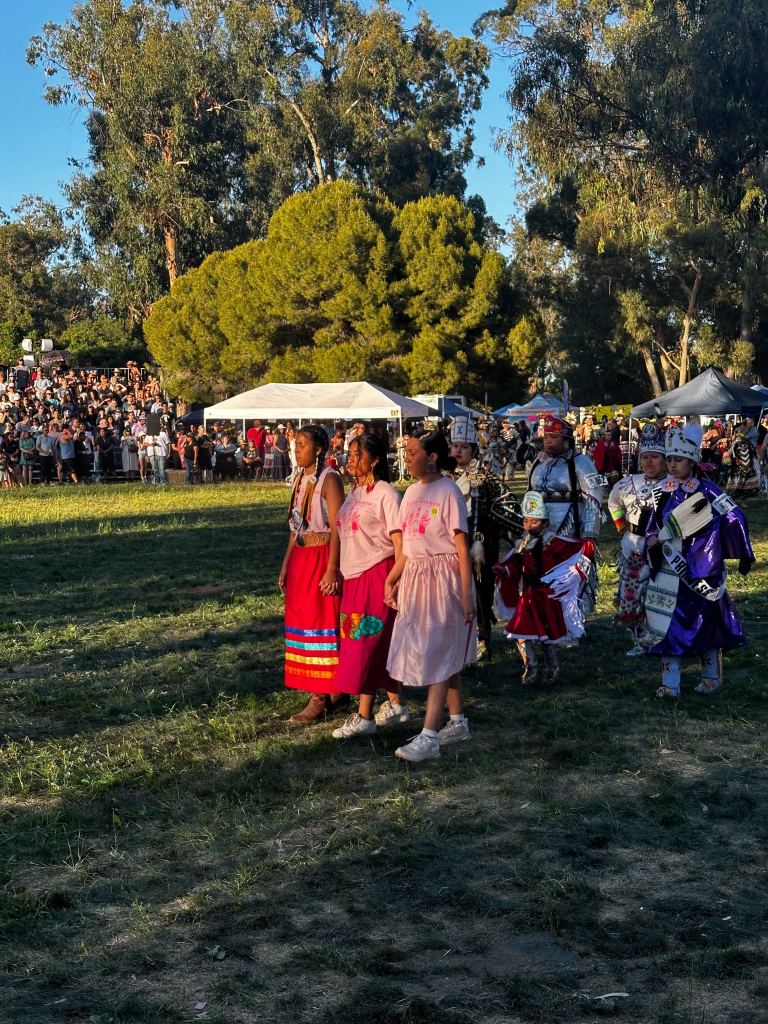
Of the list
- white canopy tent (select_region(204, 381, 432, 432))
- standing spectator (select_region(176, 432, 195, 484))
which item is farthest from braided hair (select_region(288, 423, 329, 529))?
standing spectator (select_region(176, 432, 195, 484))

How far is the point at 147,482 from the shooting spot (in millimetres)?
32469

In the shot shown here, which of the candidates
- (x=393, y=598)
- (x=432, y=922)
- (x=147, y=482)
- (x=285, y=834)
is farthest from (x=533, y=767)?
(x=147, y=482)

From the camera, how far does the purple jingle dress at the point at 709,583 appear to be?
7254mm

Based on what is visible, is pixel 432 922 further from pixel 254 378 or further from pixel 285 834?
pixel 254 378

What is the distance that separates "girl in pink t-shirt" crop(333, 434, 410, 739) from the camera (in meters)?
6.46

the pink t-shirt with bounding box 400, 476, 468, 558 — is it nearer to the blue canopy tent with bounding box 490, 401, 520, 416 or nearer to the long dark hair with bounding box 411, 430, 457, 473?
the long dark hair with bounding box 411, 430, 457, 473

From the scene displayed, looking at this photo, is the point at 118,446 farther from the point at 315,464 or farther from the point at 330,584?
the point at 330,584

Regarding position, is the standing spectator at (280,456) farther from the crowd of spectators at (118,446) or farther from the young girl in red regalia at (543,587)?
the young girl in red regalia at (543,587)

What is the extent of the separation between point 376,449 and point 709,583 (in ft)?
7.46

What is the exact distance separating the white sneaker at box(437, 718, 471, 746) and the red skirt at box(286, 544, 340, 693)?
2.18ft

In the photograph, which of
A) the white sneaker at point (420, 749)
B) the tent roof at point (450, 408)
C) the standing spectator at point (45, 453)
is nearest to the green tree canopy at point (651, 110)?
the tent roof at point (450, 408)

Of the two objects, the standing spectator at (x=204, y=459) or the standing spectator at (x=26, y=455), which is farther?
the standing spectator at (x=204, y=459)

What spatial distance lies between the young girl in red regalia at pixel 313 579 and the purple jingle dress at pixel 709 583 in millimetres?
2087

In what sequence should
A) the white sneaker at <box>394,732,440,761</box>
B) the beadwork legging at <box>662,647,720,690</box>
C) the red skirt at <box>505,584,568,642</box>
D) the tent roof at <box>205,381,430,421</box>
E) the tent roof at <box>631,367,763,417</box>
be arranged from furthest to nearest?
the tent roof at <box>205,381,430,421</box>, the tent roof at <box>631,367,763,417</box>, the red skirt at <box>505,584,568,642</box>, the beadwork legging at <box>662,647,720,690</box>, the white sneaker at <box>394,732,440,761</box>
